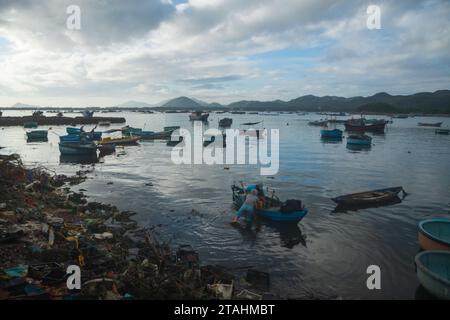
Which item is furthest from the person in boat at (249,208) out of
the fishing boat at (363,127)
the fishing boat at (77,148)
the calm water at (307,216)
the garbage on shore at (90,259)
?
the fishing boat at (363,127)

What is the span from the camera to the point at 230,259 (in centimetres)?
1329

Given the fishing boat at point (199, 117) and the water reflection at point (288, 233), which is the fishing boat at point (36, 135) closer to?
the water reflection at point (288, 233)

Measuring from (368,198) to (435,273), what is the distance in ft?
33.1

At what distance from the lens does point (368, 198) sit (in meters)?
21.0

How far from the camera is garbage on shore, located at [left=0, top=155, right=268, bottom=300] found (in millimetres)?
8953

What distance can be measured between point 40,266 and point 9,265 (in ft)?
2.79

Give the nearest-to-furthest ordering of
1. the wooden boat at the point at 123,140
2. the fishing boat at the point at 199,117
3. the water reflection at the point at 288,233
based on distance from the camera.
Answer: the water reflection at the point at 288,233 < the wooden boat at the point at 123,140 < the fishing boat at the point at 199,117

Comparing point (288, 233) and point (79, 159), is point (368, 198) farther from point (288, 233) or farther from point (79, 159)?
point (79, 159)

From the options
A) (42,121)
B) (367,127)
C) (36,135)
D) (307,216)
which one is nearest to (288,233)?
(307,216)

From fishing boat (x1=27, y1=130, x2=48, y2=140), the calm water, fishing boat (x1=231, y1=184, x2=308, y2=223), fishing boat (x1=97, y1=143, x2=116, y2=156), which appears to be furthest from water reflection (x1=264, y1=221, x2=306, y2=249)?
fishing boat (x1=27, y1=130, x2=48, y2=140)

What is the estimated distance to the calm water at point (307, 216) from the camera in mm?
12461

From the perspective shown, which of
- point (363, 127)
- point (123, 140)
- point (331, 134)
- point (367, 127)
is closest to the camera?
point (123, 140)

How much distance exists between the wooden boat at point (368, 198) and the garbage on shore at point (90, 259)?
1101 cm
